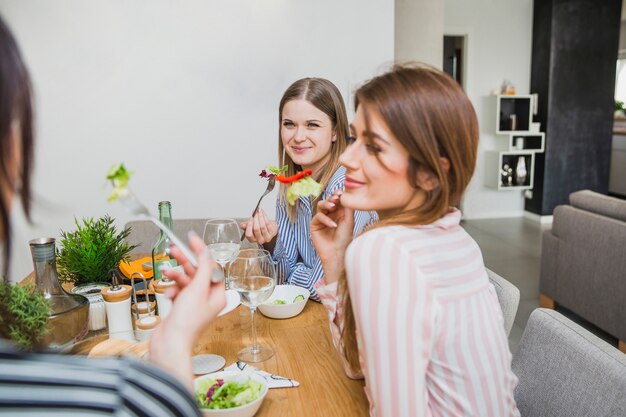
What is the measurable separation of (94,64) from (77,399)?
127 inches

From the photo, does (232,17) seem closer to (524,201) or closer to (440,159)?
(440,159)

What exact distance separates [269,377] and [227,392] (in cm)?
14

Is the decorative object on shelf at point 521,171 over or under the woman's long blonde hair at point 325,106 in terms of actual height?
under

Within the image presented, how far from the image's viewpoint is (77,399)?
0.53 metres

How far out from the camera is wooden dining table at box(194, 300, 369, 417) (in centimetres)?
108

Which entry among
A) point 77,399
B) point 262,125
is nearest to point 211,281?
point 77,399

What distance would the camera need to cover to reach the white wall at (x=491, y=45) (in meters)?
6.74

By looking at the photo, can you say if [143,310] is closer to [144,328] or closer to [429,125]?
[144,328]

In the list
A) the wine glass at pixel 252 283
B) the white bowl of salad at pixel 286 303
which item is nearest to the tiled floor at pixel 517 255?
the white bowl of salad at pixel 286 303

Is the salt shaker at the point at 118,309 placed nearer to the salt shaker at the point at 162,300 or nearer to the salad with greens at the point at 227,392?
the salt shaker at the point at 162,300

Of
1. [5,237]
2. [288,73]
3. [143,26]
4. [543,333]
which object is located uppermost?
[143,26]

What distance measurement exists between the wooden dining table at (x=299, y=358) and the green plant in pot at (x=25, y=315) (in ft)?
1.25

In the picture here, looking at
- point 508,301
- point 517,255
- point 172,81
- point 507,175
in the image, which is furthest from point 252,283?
point 507,175

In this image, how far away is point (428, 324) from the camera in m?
0.94
